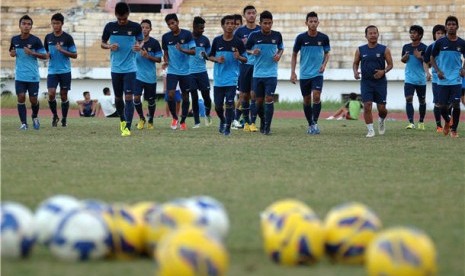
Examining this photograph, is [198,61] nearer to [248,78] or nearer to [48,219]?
[248,78]

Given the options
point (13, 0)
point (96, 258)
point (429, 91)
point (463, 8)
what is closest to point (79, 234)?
point (96, 258)

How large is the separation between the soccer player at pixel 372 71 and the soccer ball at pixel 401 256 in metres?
15.3

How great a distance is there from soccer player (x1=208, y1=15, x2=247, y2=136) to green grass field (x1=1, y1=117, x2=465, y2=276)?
1577 millimetres

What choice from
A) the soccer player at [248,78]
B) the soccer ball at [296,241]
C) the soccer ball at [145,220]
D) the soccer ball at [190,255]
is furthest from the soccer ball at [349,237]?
the soccer player at [248,78]

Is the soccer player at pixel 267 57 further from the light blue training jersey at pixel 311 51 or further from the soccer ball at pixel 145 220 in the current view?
the soccer ball at pixel 145 220

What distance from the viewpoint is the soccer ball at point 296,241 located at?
810 centimetres

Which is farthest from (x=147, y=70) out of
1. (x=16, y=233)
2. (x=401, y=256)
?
(x=401, y=256)

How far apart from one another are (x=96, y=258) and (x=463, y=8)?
136ft

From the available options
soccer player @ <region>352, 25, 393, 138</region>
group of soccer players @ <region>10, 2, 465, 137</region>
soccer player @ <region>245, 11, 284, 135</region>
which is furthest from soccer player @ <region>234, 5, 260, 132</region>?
soccer player @ <region>352, 25, 393, 138</region>

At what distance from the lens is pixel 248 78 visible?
82.3 feet

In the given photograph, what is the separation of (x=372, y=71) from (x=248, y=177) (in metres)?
9.44

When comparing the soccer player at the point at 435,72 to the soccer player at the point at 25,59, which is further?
the soccer player at the point at 25,59

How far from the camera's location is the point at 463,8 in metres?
47.6

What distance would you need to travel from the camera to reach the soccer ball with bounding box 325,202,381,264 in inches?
322
